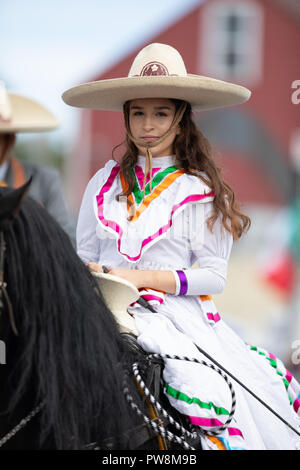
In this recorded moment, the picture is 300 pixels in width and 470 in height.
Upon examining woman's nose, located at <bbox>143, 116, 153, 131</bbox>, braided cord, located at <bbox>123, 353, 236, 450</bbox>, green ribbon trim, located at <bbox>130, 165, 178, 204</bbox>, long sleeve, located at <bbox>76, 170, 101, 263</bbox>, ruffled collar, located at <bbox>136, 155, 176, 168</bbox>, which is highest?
woman's nose, located at <bbox>143, 116, 153, 131</bbox>

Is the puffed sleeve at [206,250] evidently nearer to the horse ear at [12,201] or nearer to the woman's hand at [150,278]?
the woman's hand at [150,278]

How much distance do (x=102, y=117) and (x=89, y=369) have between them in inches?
749

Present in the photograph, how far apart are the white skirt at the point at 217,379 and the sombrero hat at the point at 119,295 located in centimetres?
5

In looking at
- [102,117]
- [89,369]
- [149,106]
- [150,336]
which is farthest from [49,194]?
[102,117]

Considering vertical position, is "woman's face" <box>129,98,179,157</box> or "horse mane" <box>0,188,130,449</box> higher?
"woman's face" <box>129,98,179,157</box>

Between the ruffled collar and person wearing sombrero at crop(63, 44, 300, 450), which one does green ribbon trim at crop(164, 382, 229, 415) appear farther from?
the ruffled collar

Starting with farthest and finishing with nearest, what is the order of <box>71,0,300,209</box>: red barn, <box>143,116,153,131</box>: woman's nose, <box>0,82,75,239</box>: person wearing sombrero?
<box>71,0,300,209</box>: red barn < <box>0,82,75,239</box>: person wearing sombrero < <box>143,116,153,131</box>: woman's nose

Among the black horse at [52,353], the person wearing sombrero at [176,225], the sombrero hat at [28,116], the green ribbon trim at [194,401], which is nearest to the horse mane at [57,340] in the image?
the black horse at [52,353]

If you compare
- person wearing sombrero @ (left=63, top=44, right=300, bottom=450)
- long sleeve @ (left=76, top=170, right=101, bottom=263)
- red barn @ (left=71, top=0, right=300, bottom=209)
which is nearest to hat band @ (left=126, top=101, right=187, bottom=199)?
person wearing sombrero @ (left=63, top=44, right=300, bottom=450)

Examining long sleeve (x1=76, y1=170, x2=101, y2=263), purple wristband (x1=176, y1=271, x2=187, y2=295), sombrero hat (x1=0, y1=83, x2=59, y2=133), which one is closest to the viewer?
purple wristband (x1=176, y1=271, x2=187, y2=295)

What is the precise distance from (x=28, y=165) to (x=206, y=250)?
1.79m

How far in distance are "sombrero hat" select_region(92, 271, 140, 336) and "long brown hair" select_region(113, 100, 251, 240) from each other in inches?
15.7

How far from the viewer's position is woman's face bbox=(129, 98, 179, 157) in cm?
225
